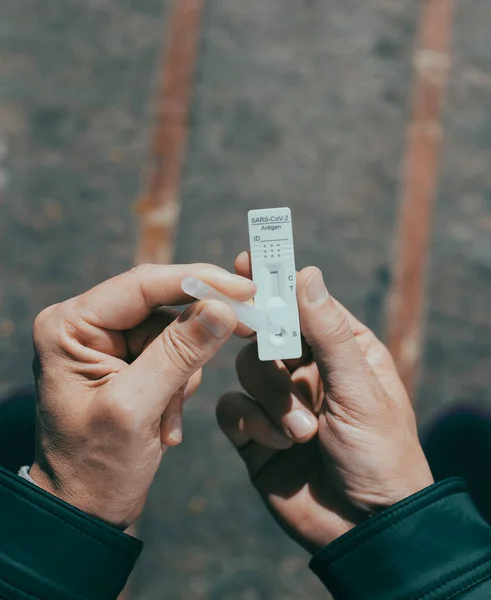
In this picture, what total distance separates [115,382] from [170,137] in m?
1.94

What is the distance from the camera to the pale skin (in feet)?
5.05

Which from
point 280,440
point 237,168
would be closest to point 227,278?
point 280,440

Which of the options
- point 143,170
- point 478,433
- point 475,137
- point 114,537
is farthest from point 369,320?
point 114,537

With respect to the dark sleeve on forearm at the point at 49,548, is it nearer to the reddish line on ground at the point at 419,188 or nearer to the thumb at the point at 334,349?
the thumb at the point at 334,349

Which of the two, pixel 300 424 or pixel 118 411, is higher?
pixel 118 411

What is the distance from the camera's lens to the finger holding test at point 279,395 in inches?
69.8

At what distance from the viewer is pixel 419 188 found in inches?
125

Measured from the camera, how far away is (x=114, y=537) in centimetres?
151

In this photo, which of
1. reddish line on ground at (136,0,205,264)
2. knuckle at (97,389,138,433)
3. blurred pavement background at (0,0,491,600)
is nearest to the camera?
knuckle at (97,389,138,433)

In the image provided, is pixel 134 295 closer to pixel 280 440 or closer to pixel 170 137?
pixel 280 440

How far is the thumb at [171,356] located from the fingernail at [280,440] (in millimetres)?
441

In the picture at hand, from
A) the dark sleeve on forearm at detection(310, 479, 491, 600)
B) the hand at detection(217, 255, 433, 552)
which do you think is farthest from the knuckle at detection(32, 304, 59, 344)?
the dark sleeve on forearm at detection(310, 479, 491, 600)

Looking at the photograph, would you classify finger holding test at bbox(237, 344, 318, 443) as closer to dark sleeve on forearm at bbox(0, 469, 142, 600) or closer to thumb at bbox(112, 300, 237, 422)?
thumb at bbox(112, 300, 237, 422)

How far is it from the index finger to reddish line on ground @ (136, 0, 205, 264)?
137 centimetres
